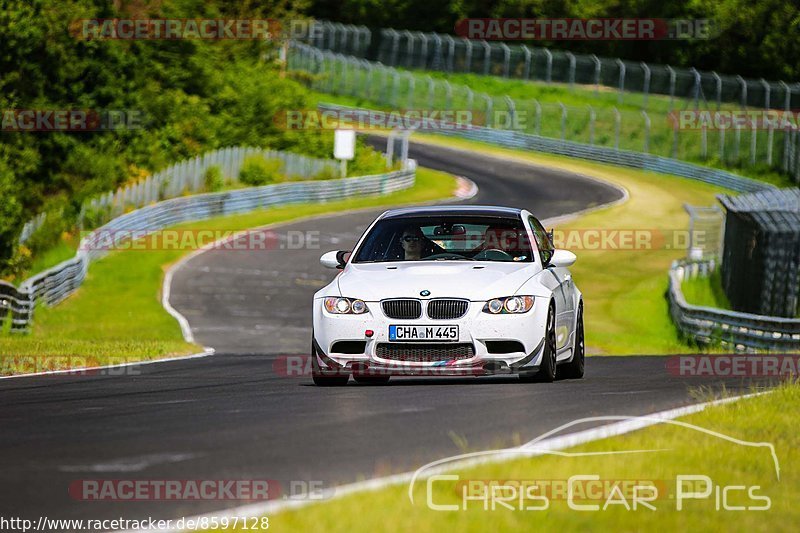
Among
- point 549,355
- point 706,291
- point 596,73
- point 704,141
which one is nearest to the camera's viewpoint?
point 549,355

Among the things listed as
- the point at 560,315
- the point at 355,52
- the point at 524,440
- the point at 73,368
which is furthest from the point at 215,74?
the point at 524,440

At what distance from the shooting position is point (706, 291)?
3625 cm

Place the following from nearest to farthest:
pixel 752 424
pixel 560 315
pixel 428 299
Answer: pixel 752 424 → pixel 428 299 → pixel 560 315

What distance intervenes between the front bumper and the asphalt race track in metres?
0.20

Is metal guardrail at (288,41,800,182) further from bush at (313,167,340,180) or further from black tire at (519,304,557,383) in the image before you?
black tire at (519,304,557,383)

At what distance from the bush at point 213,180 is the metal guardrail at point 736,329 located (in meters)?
27.5

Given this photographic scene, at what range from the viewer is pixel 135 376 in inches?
571

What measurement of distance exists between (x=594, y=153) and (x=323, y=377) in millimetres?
59730

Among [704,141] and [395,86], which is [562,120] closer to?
[704,141]

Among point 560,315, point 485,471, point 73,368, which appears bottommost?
point 73,368

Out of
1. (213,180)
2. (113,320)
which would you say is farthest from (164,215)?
(113,320)

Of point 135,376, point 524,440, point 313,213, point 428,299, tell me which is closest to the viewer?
point 524,440

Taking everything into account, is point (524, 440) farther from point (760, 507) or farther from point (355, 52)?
point (355, 52)

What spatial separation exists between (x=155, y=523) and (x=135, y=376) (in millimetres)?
8772
